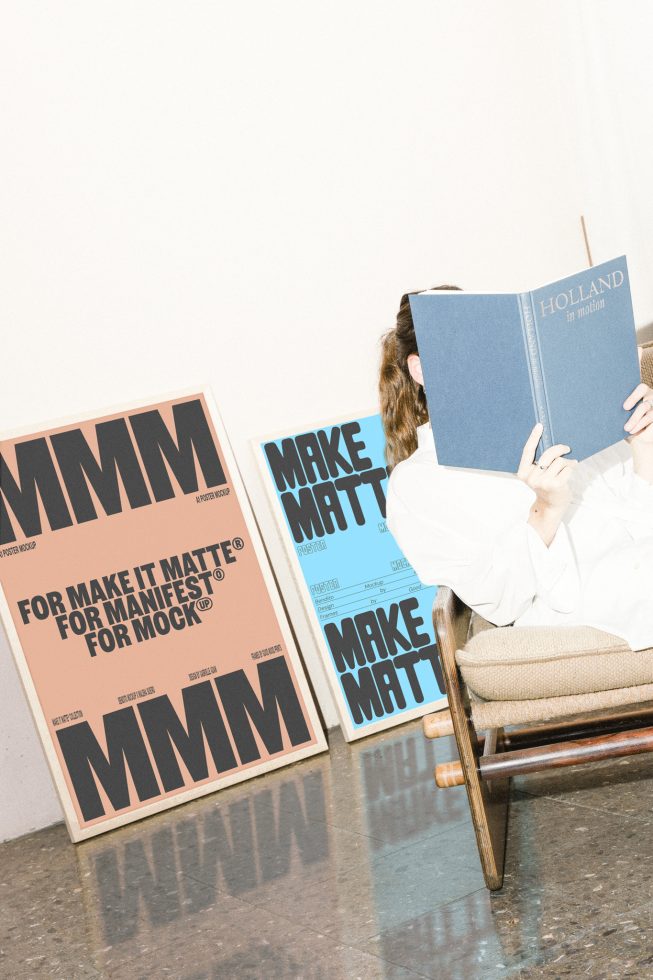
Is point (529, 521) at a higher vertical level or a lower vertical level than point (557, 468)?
lower

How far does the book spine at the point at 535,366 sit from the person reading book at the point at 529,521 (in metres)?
0.02

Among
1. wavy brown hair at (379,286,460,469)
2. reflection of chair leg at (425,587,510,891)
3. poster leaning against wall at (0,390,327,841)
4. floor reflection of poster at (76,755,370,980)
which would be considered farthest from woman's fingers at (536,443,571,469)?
poster leaning against wall at (0,390,327,841)

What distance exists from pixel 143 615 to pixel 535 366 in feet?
5.25

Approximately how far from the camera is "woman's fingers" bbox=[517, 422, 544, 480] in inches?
80.0

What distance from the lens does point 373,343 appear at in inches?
141

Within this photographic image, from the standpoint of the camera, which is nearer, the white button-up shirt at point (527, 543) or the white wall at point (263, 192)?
the white button-up shirt at point (527, 543)

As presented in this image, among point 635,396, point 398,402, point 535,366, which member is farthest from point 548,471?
point 398,402

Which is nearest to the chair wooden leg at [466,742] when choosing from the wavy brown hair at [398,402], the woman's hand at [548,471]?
the woman's hand at [548,471]

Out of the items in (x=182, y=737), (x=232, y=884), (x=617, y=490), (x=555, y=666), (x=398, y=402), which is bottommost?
(x=232, y=884)

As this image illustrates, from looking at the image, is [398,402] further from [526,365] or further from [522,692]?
[522,692]

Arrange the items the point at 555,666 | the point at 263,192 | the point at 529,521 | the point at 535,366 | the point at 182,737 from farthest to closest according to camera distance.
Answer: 1. the point at 263,192
2. the point at 182,737
3. the point at 529,521
4. the point at 555,666
5. the point at 535,366

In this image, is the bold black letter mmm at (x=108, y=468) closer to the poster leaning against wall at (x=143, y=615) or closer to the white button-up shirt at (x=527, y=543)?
the poster leaning against wall at (x=143, y=615)

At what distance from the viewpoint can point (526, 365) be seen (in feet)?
6.54

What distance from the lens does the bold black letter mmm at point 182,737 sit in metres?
3.06
